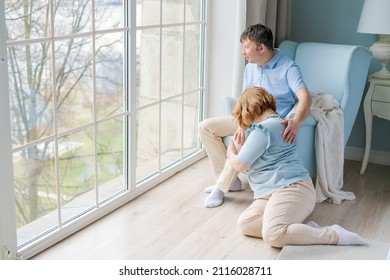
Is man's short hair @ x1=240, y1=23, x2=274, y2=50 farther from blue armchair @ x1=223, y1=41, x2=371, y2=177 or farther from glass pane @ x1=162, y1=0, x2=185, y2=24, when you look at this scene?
glass pane @ x1=162, y1=0, x2=185, y2=24

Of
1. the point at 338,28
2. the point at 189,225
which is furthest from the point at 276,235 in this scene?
the point at 338,28

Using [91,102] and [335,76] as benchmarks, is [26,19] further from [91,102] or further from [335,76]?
[335,76]

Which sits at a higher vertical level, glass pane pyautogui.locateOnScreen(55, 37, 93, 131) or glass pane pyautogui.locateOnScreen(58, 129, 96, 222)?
glass pane pyautogui.locateOnScreen(55, 37, 93, 131)

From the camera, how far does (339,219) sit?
136 inches

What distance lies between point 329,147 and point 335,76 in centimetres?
52

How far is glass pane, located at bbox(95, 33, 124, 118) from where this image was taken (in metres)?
3.33

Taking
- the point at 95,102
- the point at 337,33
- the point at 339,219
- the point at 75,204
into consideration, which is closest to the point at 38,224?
the point at 75,204

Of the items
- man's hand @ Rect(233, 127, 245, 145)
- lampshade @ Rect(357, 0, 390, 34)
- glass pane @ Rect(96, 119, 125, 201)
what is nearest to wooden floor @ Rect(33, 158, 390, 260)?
glass pane @ Rect(96, 119, 125, 201)

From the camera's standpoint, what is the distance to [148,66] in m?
3.82

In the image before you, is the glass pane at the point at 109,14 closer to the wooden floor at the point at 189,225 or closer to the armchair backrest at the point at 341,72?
the wooden floor at the point at 189,225

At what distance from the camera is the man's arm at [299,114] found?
320 centimetres

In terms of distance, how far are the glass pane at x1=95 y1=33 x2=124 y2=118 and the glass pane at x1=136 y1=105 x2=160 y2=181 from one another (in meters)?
0.28
